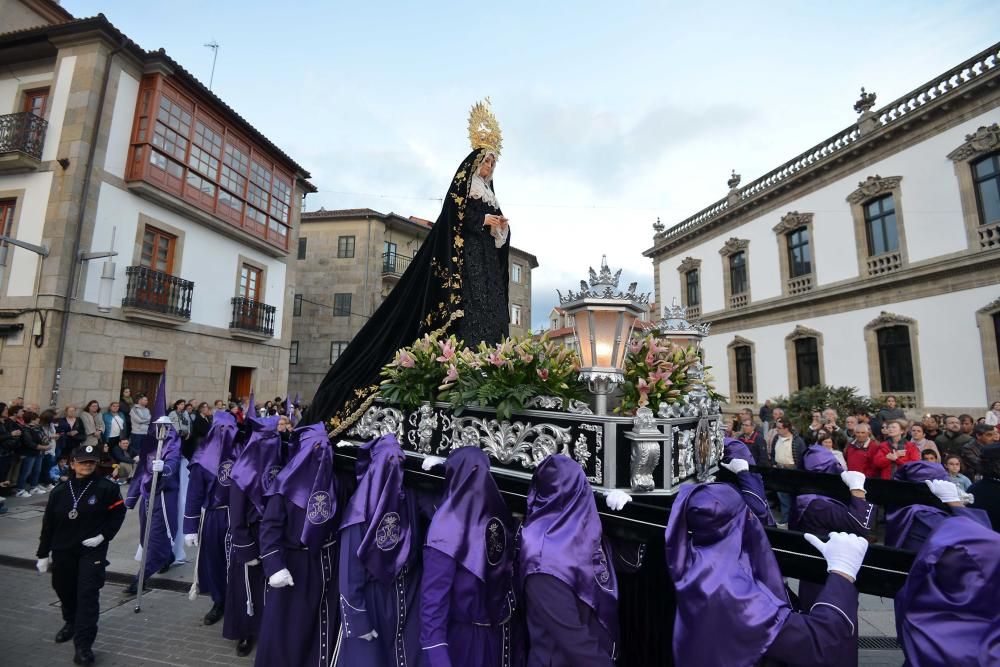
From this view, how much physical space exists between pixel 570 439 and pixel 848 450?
704 cm

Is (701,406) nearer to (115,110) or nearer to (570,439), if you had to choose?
(570,439)

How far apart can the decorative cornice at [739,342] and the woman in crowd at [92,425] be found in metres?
21.9

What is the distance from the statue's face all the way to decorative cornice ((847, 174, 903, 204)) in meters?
17.0

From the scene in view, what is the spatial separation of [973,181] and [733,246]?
8701mm

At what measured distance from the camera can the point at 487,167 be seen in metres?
4.66

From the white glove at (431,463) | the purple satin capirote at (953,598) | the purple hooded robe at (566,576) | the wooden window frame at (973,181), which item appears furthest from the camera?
the wooden window frame at (973,181)

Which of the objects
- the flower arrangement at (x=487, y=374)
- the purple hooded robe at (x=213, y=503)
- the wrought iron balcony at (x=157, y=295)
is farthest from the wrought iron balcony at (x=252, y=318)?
the flower arrangement at (x=487, y=374)

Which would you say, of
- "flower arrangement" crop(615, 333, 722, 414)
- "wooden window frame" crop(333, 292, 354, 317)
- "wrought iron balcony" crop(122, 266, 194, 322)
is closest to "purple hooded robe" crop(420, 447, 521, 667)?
"flower arrangement" crop(615, 333, 722, 414)

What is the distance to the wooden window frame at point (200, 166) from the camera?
12914mm

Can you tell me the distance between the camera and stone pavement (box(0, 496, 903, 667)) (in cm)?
400

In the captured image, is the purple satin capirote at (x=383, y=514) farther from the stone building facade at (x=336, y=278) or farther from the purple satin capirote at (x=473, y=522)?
the stone building facade at (x=336, y=278)

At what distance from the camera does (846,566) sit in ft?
6.57

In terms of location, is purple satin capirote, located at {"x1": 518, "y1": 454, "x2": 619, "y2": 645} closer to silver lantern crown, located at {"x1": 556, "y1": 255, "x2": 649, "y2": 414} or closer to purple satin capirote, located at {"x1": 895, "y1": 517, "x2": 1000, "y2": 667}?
silver lantern crown, located at {"x1": 556, "y1": 255, "x2": 649, "y2": 414}

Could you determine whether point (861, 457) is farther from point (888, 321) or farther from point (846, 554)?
point (888, 321)
